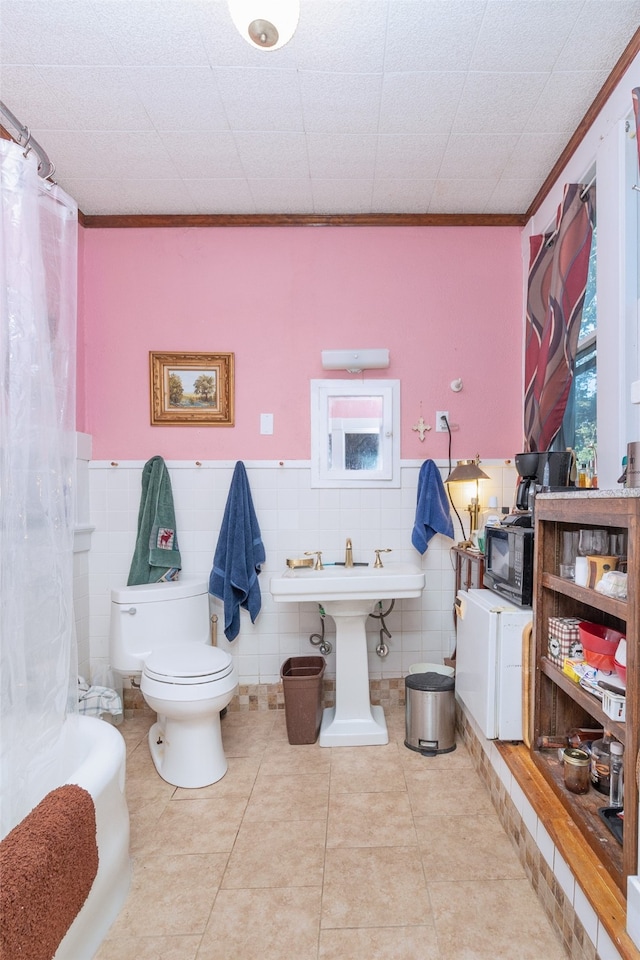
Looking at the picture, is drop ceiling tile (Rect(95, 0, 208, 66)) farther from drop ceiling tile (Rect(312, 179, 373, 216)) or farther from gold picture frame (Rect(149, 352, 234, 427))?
gold picture frame (Rect(149, 352, 234, 427))

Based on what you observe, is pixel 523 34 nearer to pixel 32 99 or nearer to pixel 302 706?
pixel 32 99

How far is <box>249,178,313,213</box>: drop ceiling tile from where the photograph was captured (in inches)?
98.3

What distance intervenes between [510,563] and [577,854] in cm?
95

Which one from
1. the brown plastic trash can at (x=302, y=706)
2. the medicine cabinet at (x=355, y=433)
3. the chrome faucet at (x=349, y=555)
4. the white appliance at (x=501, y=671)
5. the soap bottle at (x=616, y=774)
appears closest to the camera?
the soap bottle at (x=616, y=774)

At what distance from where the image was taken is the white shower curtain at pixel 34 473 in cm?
114

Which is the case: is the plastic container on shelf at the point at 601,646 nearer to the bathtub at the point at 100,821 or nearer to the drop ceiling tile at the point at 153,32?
the bathtub at the point at 100,821

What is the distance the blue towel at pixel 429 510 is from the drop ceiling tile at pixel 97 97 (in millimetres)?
1997

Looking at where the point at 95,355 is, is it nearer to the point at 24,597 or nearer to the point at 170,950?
the point at 24,597

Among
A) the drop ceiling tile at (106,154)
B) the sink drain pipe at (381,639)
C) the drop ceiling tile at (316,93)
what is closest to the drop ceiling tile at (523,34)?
the drop ceiling tile at (316,93)

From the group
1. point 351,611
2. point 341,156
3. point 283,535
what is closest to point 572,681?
point 351,611

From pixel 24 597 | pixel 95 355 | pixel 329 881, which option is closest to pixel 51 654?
pixel 24 597

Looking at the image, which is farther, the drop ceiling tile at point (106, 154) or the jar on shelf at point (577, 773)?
the drop ceiling tile at point (106, 154)

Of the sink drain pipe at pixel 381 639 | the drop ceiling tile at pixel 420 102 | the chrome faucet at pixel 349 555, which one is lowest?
the sink drain pipe at pixel 381 639

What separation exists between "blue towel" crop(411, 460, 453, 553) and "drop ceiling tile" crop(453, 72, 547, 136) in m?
1.48
